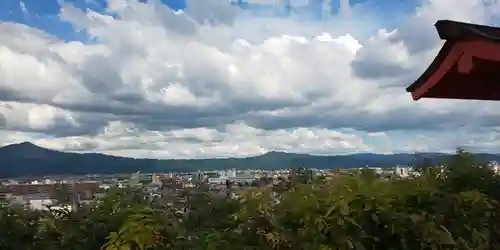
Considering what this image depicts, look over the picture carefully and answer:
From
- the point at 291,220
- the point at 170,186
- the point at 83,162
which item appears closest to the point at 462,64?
the point at 291,220

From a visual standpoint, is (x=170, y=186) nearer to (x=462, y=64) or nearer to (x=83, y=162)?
(x=462, y=64)

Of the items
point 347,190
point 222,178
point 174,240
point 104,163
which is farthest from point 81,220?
point 104,163

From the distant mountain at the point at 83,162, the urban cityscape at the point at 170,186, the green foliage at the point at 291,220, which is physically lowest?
the green foliage at the point at 291,220

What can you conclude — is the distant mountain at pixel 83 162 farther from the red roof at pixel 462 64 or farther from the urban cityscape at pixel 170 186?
the red roof at pixel 462 64

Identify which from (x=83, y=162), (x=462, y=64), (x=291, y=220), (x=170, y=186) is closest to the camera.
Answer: (x=462, y=64)

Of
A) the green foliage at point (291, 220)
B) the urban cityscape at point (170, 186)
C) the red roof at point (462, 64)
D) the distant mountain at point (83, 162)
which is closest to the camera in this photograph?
the red roof at point (462, 64)

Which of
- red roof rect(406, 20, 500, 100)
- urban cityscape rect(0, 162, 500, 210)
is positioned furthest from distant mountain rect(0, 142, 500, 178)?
red roof rect(406, 20, 500, 100)

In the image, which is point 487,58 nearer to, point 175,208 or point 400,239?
point 400,239

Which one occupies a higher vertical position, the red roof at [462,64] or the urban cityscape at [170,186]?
the red roof at [462,64]

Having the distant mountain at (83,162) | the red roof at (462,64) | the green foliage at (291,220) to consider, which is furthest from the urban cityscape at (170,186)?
the distant mountain at (83,162)
